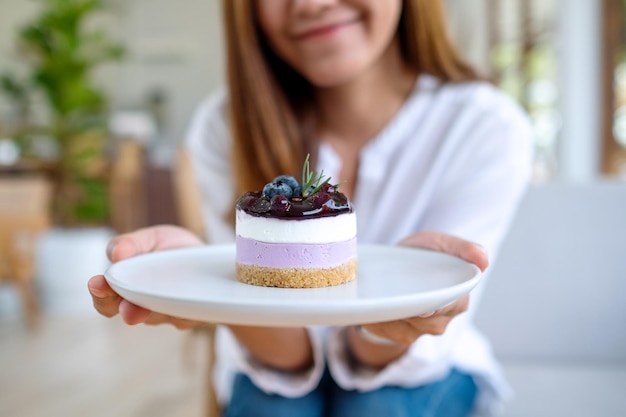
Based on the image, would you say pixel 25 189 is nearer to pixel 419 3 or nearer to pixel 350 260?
pixel 419 3

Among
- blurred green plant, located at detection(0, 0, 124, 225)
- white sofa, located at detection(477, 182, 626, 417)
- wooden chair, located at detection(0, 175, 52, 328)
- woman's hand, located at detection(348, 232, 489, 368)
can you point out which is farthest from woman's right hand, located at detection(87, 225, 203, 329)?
blurred green plant, located at detection(0, 0, 124, 225)

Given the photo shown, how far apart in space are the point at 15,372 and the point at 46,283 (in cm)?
122

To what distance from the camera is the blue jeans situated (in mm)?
1066

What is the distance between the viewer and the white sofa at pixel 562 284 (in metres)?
1.48

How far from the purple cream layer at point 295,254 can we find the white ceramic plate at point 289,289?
37mm

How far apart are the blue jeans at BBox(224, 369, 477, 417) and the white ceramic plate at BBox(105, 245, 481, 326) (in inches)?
11.2

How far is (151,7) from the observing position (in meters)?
9.73

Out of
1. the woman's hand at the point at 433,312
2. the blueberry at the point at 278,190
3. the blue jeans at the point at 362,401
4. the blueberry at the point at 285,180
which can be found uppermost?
the blueberry at the point at 285,180

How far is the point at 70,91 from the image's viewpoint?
3869 millimetres

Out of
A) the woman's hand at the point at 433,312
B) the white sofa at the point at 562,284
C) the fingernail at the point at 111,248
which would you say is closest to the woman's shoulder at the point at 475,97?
the white sofa at the point at 562,284

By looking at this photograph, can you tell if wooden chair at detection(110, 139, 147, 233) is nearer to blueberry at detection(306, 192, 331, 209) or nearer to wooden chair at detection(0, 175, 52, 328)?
wooden chair at detection(0, 175, 52, 328)

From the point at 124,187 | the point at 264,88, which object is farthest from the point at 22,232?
the point at 264,88

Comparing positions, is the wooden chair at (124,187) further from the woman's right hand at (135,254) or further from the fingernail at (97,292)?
the fingernail at (97,292)

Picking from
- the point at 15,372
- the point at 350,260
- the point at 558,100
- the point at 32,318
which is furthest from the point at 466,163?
the point at 558,100
